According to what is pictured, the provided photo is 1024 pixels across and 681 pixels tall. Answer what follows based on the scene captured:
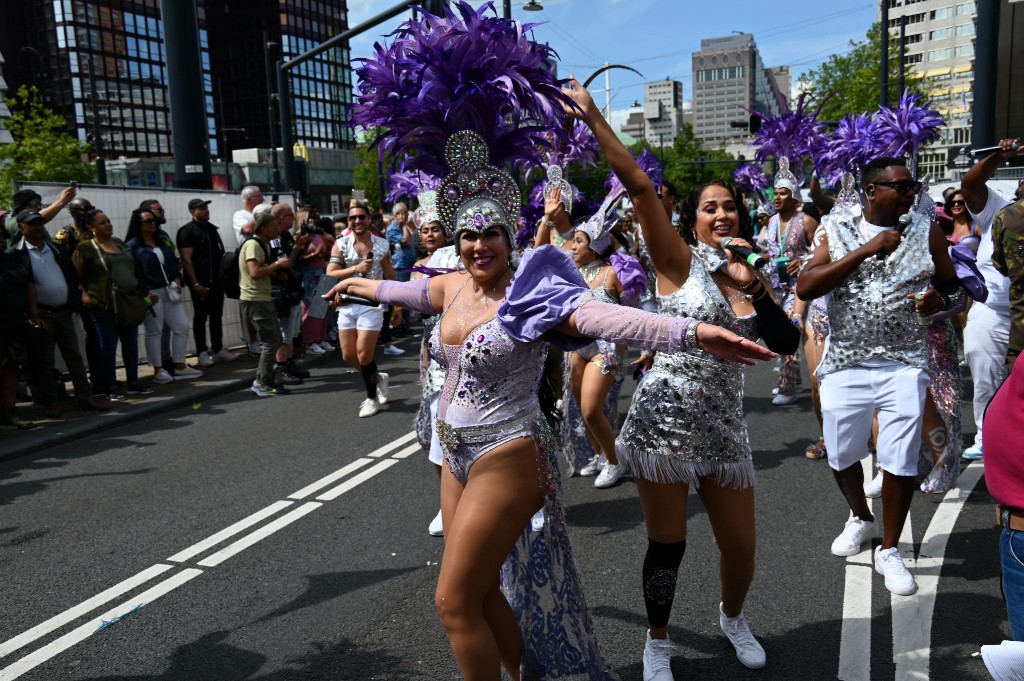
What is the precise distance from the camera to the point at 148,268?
9.90 m

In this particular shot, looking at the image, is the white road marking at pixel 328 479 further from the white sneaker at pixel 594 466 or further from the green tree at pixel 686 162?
the green tree at pixel 686 162

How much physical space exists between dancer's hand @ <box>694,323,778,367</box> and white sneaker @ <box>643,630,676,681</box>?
1487 mm

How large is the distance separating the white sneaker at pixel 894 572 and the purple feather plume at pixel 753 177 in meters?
7.79

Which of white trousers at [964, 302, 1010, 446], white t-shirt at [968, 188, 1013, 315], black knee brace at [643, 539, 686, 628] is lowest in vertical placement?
black knee brace at [643, 539, 686, 628]

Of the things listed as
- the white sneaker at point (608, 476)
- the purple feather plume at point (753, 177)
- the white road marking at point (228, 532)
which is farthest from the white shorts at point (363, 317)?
the purple feather plume at point (753, 177)

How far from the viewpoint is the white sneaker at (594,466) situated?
6.27m

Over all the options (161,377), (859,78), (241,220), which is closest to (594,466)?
(161,377)

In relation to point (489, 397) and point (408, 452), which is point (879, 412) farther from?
point (408, 452)

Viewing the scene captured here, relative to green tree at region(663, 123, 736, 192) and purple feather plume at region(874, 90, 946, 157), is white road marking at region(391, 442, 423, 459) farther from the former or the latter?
green tree at region(663, 123, 736, 192)

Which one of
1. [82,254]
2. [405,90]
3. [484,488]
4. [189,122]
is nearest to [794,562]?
[484,488]

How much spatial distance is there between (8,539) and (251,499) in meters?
1.49

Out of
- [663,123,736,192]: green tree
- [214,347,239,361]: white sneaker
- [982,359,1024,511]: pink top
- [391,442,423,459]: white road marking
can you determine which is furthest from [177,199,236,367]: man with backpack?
[663,123,736,192]: green tree

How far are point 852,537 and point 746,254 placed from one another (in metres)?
2.21

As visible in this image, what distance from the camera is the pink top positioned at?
243 cm
